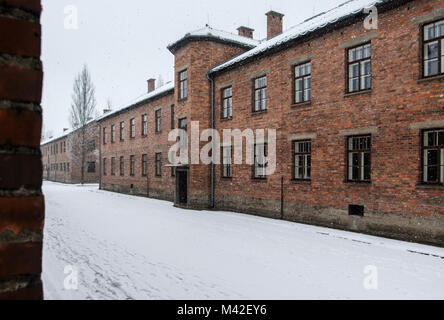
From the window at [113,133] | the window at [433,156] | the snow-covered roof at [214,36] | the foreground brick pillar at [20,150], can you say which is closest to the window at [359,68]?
the window at [433,156]

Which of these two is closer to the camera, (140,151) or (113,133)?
(140,151)

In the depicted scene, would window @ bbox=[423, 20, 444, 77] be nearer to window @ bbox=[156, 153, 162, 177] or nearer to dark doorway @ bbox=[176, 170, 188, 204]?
dark doorway @ bbox=[176, 170, 188, 204]

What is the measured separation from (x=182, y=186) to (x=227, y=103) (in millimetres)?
5600

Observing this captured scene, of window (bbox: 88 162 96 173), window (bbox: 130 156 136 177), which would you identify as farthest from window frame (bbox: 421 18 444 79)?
window (bbox: 88 162 96 173)

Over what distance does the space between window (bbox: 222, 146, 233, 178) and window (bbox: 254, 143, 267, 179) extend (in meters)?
1.78

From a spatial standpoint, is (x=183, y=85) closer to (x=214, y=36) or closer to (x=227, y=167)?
(x=214, y=36)

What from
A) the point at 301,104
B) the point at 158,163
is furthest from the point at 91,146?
the point at 301,104

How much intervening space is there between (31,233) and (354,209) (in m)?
11.8

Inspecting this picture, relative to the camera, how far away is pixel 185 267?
23.0 ft

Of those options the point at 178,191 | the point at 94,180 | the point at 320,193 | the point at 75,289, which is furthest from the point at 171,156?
the point at 94,180

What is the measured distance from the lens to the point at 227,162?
1761 centimetres

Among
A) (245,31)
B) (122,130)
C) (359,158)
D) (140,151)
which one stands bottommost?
(359,158)

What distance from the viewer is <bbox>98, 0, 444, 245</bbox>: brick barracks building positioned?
981 cm

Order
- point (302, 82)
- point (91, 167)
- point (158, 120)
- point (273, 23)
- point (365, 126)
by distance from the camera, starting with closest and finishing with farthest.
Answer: point (365, 126)
point (302, 82)
point (273, 23)
point (158, 120)
point (91, 167)
